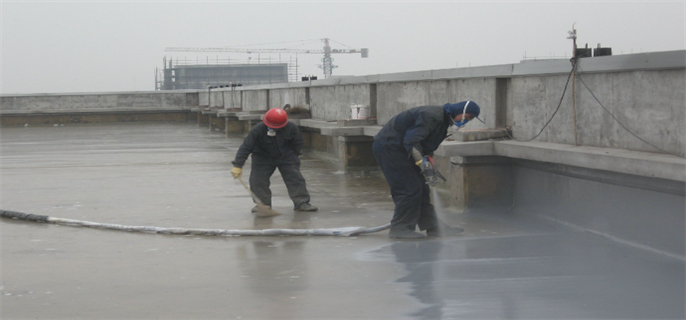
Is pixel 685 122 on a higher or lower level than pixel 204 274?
higher

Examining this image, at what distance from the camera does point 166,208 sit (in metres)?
9.56

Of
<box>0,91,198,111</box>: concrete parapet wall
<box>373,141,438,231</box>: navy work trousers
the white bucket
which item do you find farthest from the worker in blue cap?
<box>0,91,198,111</box>: concrete parapet wall

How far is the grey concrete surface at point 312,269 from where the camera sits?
5043 mm

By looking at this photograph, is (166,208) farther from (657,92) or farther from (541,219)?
(657,92)

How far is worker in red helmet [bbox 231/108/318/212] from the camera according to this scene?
8.94 meters

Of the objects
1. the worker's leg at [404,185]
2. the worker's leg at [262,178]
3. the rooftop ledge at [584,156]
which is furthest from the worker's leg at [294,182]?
the worker's leg at [404,185]

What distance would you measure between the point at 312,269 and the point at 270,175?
122 inches

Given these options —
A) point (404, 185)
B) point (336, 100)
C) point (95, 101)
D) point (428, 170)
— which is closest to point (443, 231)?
point (404, 185)

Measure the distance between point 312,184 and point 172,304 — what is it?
22.7 ft

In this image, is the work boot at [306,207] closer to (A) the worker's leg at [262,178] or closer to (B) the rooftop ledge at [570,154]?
(A) the worker's leg at [262,178]

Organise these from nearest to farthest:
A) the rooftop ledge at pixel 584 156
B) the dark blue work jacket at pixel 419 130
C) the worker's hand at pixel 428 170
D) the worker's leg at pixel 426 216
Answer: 1. the rooftop ledge at pixel 584 156
2. the worker's hand at pixel 428 170
3. the dark blue work jacket at pixel 419 130
4. the worker's leg at pixel 426 216

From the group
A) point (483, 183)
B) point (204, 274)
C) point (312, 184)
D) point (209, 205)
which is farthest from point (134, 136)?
point (204, 274)

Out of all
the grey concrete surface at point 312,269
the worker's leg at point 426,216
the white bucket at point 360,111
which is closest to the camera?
the grey concrete surface at point 312,269

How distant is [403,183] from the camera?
7.34 meters
